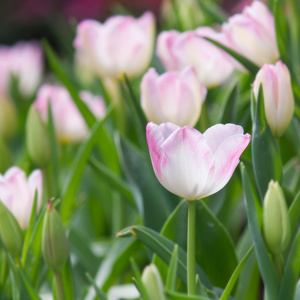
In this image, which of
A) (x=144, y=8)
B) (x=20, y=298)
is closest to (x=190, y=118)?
(x=20, y=298)

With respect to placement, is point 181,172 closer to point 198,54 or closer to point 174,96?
point 174,96

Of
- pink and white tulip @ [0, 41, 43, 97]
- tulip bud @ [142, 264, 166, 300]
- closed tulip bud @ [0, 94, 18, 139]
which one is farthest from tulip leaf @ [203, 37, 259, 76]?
pink and white tulip @ [0, 41, 43, 97]

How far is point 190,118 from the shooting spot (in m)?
0.65

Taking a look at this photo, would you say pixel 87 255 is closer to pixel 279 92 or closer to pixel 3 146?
pixel 3 146

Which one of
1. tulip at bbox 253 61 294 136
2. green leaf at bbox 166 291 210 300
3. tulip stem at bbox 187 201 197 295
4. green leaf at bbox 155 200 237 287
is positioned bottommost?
green leaf at bbox 155 200 237 287

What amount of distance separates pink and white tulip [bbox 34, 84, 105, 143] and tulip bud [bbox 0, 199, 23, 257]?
43 cm

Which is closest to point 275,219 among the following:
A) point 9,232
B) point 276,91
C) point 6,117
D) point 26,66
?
point 276,91

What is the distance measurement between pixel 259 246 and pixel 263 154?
4.2 inches

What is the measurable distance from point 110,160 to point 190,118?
0.29 metres

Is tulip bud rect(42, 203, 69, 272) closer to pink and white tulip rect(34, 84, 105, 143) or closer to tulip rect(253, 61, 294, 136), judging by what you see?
tulip rect(253, 61, 294, 136)

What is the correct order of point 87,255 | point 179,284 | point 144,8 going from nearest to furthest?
point 179,284, point 87,255, point 144,8

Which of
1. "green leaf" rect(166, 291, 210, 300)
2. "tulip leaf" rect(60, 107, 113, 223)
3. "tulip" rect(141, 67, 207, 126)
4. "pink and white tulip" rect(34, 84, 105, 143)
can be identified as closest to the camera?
"green leaf" rect(166, 291, 210, 300)

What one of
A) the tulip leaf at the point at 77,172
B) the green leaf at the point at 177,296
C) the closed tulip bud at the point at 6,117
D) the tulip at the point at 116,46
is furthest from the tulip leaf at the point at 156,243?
the closed tulip bud at the point at 6,117

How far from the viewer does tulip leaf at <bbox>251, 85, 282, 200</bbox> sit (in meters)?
0.57
